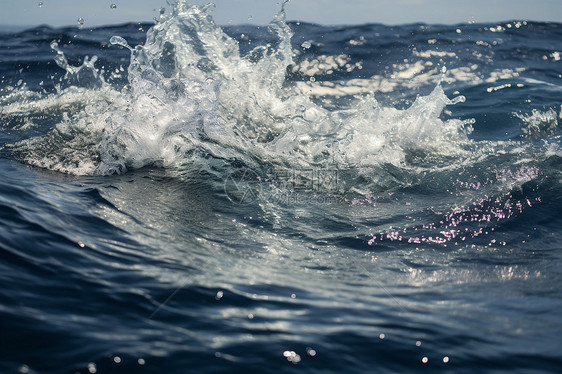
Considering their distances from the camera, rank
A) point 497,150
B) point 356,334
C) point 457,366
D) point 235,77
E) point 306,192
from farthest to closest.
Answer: point 235,77 → point 497,150 → point 306,192 → point 356,334 → point 457,366

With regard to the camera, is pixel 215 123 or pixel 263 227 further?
pixel 215 123

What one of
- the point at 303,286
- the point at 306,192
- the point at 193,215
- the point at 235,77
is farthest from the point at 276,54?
the point at 303,286

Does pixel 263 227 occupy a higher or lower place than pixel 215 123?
lower

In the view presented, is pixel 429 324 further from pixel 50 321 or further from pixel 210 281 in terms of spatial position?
pixel 50 321

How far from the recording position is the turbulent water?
6.69ft

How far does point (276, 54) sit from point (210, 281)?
6260mm

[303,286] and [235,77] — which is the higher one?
[235,77]

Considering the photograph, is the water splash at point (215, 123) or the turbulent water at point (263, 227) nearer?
the turbulent water at point (263, 227)

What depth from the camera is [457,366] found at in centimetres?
199

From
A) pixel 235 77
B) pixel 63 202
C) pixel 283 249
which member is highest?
pixel 235 77

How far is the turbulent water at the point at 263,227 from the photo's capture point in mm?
2039

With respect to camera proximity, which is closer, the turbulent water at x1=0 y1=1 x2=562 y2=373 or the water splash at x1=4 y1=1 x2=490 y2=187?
the turbulent water at x1=0 y1=1 x2=562 y2=373

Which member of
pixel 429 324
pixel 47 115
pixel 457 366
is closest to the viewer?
pixel 457 366

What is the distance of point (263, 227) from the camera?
3746 mm
